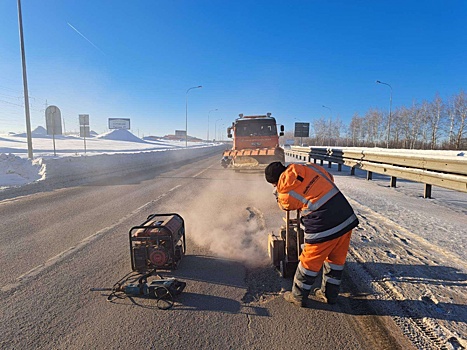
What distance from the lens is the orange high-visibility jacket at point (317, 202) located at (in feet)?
9.38

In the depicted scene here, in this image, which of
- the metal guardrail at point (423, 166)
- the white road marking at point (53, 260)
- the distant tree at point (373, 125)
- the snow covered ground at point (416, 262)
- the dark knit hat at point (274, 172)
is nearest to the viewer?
the snow covered ground at point (416, 262)

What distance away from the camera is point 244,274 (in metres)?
3.63

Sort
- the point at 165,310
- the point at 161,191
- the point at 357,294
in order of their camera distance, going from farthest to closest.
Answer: the point at 161,191 < the point at 357,294 < the point at 165,310

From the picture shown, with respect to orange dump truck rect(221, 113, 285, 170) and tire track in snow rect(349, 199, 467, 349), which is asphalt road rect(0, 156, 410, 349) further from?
orange dump truck rect(221, 113, 285, 170)

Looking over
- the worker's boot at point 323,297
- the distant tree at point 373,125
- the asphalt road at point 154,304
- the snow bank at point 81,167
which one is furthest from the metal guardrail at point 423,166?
the distant tree at point 373,125

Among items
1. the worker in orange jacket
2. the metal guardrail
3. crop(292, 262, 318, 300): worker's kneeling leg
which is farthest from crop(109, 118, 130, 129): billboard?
crop(292, 262, 318, 300): worker's kneeling leg

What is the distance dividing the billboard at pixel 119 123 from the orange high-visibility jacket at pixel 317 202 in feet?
372

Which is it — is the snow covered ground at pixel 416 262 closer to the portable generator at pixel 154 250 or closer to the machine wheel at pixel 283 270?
Answer: the machine wheel at pixel 283 270

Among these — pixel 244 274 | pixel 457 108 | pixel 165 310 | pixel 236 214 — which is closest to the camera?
pixel 165 310

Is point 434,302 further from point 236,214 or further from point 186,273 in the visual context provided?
point 236,214

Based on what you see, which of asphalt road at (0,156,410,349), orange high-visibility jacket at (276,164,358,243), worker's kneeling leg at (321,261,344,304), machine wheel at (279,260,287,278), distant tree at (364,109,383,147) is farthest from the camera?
distant tree at (364,109,383,147)

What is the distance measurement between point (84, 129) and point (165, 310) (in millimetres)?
24632

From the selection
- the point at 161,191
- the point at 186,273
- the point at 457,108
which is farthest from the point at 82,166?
the point at 457,108

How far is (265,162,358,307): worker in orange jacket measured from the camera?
2.87 m
